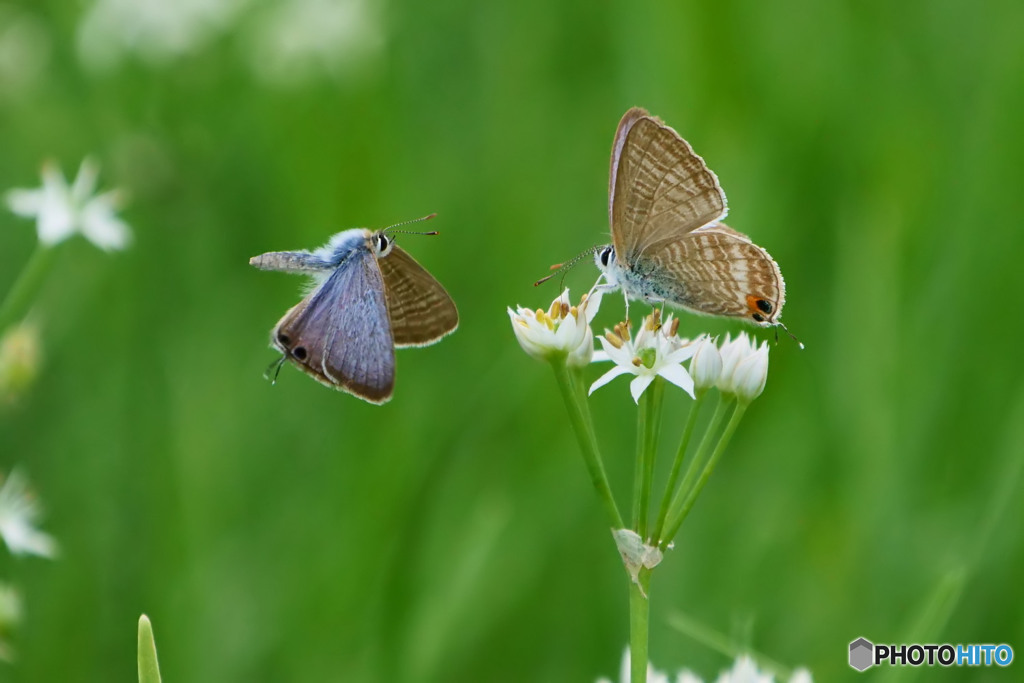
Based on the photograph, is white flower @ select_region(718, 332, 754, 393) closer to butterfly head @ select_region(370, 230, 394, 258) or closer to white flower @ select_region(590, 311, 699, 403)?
white flower @ select_region(590, 311, 699, 403)

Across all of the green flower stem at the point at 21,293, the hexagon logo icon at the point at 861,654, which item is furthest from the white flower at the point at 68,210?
the hexagon logo icon at the point at 861,654

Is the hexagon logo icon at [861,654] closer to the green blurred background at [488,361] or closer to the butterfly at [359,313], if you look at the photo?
the green blurred background at [488,361]

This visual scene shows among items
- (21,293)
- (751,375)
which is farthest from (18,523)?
(751,375)

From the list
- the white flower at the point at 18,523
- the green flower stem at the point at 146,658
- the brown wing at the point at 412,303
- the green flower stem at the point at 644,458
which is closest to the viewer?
the green flower stem at the point at 146,658

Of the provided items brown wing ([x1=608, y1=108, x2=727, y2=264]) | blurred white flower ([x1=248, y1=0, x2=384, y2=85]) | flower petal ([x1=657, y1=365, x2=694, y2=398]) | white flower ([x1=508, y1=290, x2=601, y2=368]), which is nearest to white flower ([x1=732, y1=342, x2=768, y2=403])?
flower petal ([x1=657, y1=365, x2=694, y2=398])

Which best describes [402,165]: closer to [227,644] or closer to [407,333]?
[227,644]

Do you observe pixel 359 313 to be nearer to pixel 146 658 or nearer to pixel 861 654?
pixel 146 658

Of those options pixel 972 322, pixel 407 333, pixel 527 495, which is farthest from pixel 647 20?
pixel 407 333
